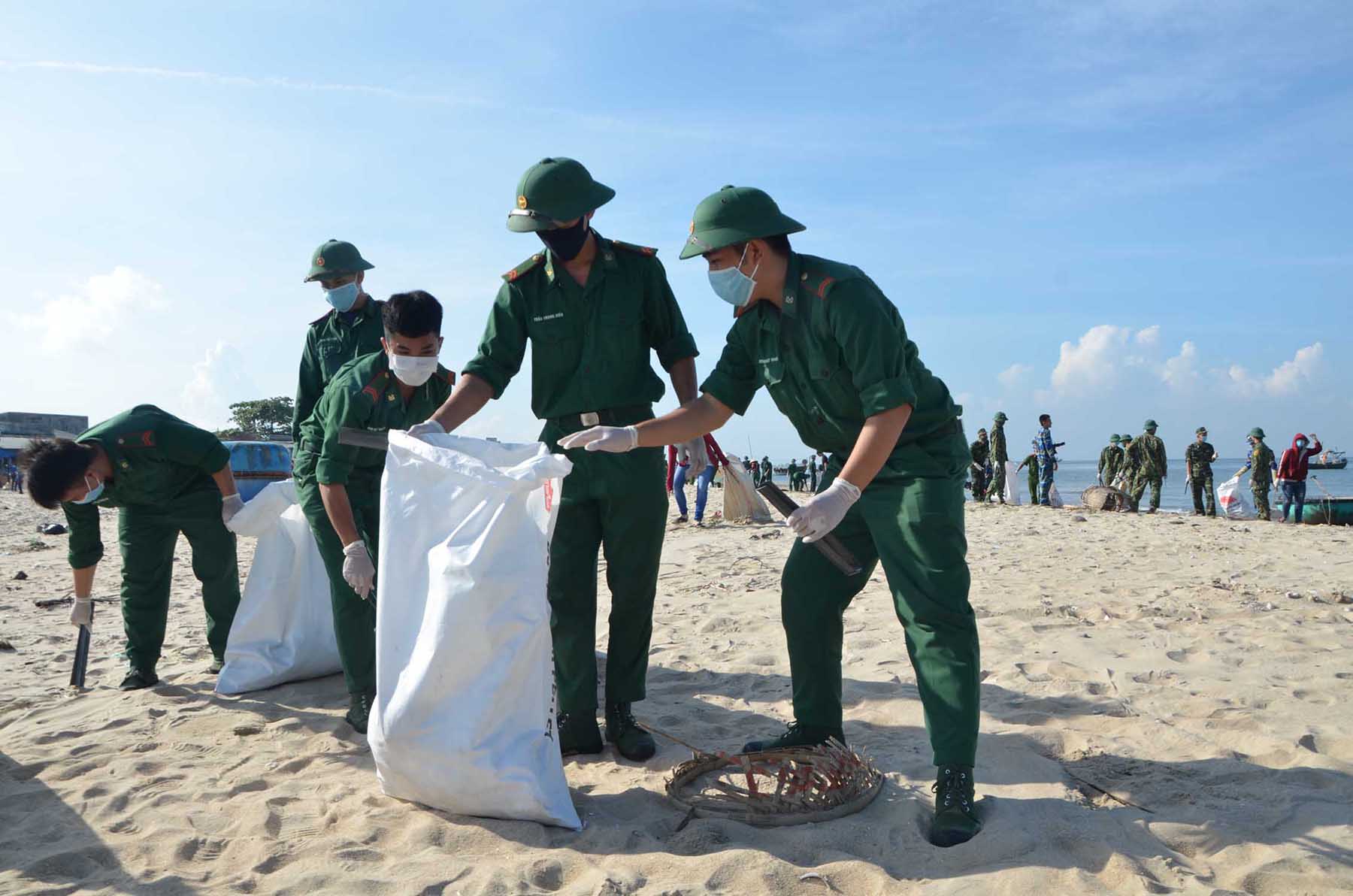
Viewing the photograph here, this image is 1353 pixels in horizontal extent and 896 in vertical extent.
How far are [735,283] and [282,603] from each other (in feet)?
9.48

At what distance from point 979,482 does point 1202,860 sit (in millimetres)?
16380

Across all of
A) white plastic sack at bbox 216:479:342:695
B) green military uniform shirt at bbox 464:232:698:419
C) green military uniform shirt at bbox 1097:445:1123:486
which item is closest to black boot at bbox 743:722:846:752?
green military uniform shirt at bbox 464:232:698:419

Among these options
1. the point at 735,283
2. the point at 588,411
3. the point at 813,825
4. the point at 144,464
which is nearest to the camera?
the point at 813,825

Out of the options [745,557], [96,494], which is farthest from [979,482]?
[96,494]

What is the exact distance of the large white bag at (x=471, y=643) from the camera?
2514mm

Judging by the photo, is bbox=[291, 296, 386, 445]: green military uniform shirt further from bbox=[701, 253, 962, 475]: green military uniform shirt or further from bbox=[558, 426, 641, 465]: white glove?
bbox=[701, 253, 962, 475]: green military uniform shirt

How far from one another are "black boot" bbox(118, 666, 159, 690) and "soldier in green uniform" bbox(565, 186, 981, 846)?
2.88 meters

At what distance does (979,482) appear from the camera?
18031 millimetres

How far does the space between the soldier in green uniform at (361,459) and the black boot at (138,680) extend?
1.34 metres

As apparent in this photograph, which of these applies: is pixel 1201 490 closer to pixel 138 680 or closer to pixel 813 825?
pixel 813 825

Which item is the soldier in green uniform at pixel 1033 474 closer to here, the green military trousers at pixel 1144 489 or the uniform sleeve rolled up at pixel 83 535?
the green military trousers at pixel 1144 489

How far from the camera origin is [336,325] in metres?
4.63

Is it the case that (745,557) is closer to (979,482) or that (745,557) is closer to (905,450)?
(905,450)

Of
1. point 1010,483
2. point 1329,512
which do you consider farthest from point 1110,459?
point 1329,512
